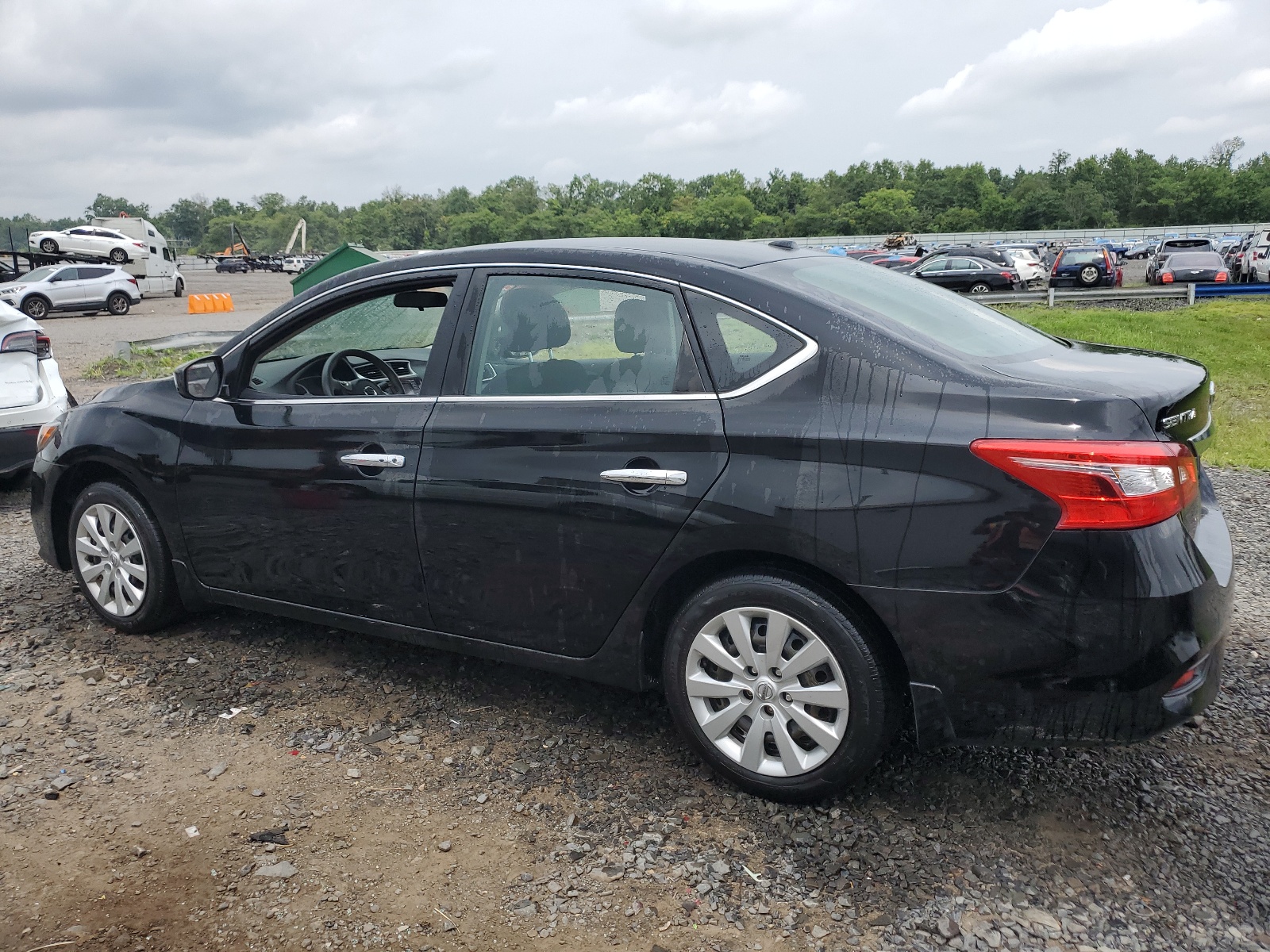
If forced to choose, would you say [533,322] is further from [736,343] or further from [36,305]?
[36,305]

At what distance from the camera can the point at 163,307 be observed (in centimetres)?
3588

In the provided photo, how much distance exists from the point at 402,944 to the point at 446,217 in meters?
154

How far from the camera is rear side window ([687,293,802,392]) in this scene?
300 cm

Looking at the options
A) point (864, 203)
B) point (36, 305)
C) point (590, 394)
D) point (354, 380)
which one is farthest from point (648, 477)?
point (864, 203)

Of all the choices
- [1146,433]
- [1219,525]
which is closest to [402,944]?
[1146,433]

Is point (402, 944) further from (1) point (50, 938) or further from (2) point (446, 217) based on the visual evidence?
(2) point (446, 217)

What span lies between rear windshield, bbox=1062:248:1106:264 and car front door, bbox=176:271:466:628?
93.3 feet

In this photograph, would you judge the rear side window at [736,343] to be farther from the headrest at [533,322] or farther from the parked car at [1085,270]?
the parked car at [1085,270]

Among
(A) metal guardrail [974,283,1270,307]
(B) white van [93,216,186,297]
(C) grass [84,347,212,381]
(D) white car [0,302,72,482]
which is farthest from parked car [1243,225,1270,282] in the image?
(B) white van [93,216,186,297]

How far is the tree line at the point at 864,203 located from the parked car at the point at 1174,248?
60.9 metres

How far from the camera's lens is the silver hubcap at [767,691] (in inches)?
114

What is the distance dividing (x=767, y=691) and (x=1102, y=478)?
3.61 feet

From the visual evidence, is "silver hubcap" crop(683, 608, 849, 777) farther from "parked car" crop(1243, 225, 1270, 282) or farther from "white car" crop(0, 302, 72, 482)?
"parked car" crop(1243, 225, 1270, 282)

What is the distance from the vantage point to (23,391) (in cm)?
695
